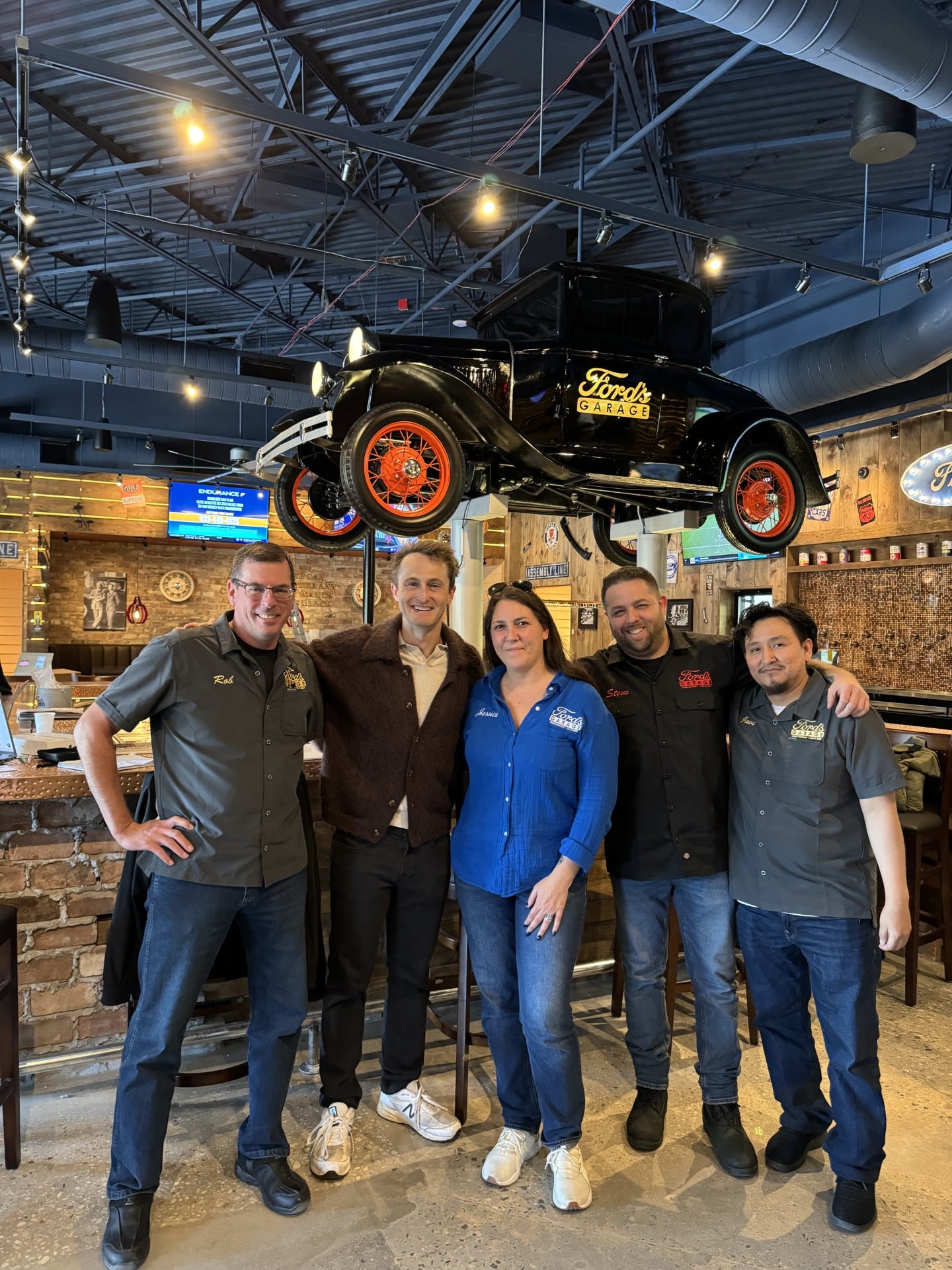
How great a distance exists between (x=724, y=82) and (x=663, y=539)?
2.90m

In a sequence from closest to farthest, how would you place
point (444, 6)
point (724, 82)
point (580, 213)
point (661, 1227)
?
point (661, 1227) < point (444, 6) < point (724, 82) < point (580, 213)

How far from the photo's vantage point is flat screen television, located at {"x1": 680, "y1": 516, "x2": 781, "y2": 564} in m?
9.25

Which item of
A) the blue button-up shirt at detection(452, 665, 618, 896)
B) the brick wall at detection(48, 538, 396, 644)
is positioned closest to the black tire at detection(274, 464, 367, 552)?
the blue button-up shirt at detection(452, 665, 618, 896)

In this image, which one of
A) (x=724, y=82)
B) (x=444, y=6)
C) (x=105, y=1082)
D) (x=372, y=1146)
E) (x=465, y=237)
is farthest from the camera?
(x=465, y=237)

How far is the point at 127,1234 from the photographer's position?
2.03 meters

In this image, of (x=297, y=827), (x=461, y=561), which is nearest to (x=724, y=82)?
(x=461, y=561)

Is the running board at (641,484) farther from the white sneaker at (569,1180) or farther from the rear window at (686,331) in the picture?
the white sneaker at (569,1180)

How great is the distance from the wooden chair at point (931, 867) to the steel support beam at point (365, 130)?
3345mm

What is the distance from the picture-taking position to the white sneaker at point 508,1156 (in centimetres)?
235

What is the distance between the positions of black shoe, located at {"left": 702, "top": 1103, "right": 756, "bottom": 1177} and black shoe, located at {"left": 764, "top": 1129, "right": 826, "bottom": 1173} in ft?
0.19

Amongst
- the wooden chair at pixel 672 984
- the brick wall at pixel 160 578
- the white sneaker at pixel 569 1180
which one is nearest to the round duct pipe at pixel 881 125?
the wooden chair at pixel 672 984

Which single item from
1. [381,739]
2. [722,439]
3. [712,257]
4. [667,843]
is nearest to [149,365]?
[712,257]

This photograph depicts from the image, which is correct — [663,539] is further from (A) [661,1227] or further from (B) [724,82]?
(A) [661,1227]

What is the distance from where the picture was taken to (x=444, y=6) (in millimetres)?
4730
